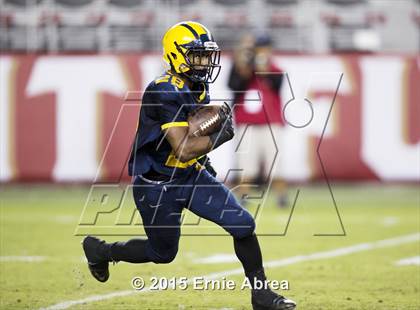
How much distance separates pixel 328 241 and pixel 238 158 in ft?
10.1

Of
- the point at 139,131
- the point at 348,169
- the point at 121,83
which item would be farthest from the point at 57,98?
the point at 139,131

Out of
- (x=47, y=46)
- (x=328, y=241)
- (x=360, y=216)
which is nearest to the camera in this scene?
(x=328, y=241)

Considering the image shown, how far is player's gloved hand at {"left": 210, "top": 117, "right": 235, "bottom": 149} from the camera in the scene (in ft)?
17.9

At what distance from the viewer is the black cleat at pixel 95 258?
20.1 feet

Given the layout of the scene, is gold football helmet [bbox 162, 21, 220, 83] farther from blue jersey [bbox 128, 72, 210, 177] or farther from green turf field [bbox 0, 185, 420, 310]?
green turf field [bbox 0, 185, 420, 310]

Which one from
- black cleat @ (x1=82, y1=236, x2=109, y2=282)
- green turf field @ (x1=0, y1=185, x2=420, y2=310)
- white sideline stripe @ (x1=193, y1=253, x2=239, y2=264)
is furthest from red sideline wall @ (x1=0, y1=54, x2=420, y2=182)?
black cleat @ (x1=82, y1=236, x2=109, y2=282)

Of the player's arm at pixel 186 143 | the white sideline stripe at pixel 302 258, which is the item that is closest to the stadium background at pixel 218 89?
the white sideline stripe at pixel 302 258

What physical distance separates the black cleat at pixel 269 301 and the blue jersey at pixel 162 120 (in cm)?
85

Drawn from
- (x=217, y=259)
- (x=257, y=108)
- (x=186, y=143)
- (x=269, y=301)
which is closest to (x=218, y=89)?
(x=257, y=108)

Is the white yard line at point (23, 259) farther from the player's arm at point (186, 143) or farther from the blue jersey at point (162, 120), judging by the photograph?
the player's arm at point (186, 143)

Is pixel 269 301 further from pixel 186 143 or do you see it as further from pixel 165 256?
pixel 186 143

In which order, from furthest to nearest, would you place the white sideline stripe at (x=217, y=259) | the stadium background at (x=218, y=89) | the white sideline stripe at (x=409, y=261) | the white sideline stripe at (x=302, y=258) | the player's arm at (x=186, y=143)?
the stadium background at (x=218, y=89) → the white sideline stripe at (x=217, y=259) → the white sideline stripe at (x=409, y=261) → the white sideline stripe at (x=302, y=258) → the player's arm at (x=186, y=143)

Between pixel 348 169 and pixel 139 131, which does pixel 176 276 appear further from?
pixel 348 169

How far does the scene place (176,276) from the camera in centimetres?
711
